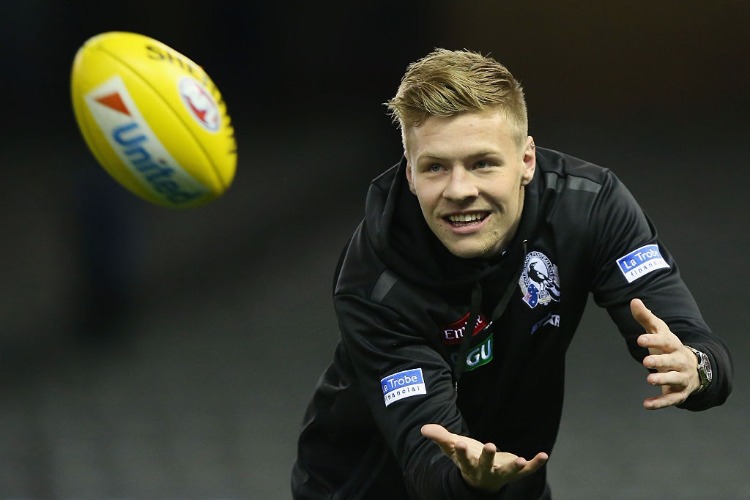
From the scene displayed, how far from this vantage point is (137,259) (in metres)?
5.15

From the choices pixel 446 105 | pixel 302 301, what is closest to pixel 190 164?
pixel 446 105

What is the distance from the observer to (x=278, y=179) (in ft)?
17.6

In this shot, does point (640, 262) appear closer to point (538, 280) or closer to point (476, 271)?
point (538, 280)

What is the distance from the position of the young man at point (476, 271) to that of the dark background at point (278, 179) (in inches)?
81.8

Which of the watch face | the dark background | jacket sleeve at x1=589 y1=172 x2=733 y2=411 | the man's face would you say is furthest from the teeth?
the dark background

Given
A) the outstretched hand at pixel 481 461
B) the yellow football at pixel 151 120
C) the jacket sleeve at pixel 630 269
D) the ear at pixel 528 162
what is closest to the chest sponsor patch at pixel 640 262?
the jacket sleeve at pixel 630 269

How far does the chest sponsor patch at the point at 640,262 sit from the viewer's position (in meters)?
2.70

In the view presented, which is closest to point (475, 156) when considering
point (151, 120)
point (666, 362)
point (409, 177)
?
point (409, 177)

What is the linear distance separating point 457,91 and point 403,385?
0.56 meters

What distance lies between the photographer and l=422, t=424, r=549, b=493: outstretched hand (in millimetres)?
2266

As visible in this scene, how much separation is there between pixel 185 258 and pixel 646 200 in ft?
5.78

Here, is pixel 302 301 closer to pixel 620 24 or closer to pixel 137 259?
pixel 137 259

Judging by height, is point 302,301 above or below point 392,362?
below

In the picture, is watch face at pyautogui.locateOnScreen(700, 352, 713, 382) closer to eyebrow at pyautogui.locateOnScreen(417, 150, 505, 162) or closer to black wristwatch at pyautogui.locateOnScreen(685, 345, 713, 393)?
black wristwatch at pyautogui.locateOnScreen(685, 345, 713, 393)
